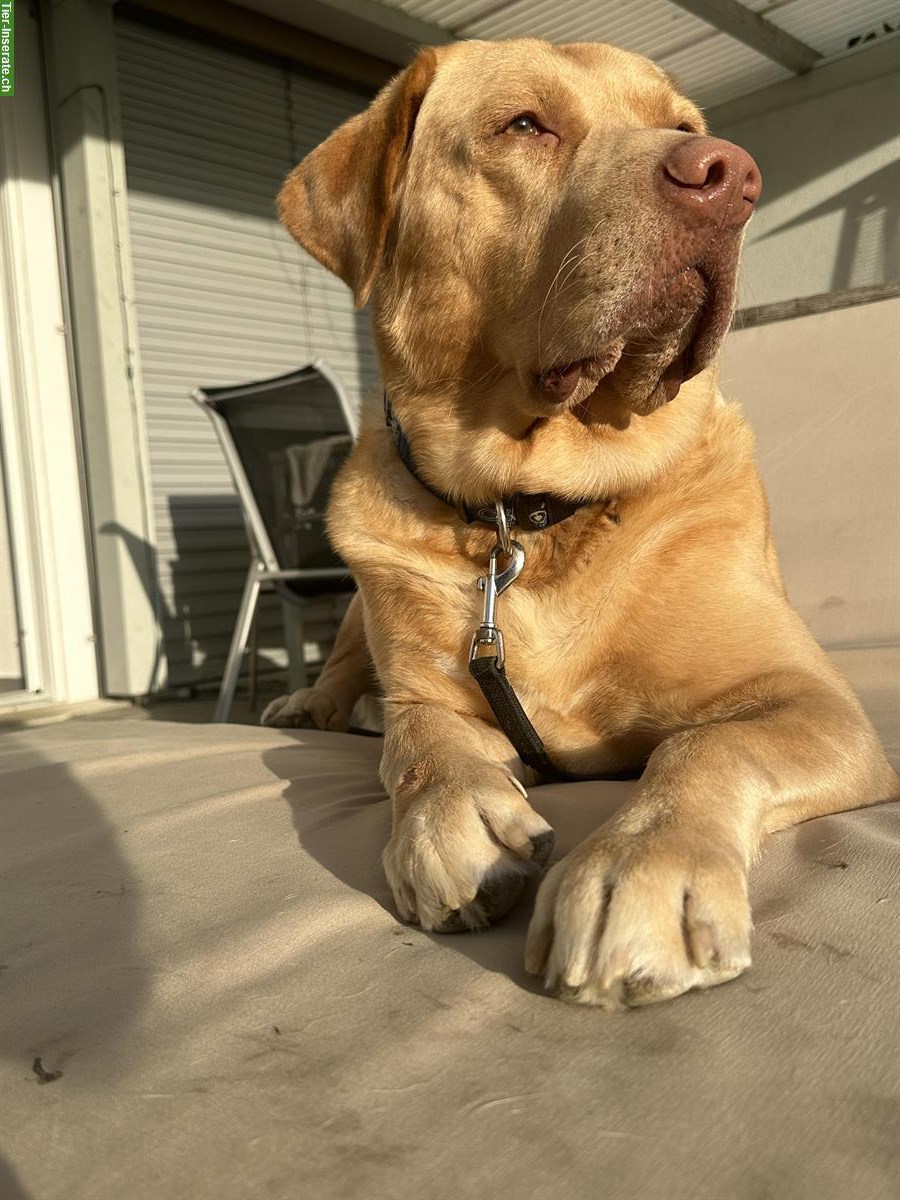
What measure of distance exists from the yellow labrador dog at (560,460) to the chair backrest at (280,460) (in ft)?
10.1

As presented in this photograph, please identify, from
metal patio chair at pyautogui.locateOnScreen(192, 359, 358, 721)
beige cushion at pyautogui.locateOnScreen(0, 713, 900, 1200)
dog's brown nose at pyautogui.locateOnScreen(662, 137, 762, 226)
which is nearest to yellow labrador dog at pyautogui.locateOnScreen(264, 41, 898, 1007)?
dog's brown nose at pyautogui.locateOnScreen(662, 137, 762, 226)

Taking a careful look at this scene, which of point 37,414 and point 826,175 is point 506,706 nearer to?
point 37,414

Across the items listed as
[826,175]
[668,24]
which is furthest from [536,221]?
[826,175]

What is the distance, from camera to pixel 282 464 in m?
5.39

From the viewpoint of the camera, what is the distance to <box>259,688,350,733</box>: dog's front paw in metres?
3.12

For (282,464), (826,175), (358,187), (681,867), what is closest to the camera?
(681,867)

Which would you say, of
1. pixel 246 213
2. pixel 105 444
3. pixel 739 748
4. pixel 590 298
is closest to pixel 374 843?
pixel 739 748

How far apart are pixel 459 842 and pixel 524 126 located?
1485mm

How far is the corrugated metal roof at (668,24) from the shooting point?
6.48m

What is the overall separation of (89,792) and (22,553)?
4.73 meters

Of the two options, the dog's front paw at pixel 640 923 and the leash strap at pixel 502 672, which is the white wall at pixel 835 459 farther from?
the dog's front paw at pixel 640 923

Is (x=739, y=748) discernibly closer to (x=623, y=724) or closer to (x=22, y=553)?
(x=623, y=724)

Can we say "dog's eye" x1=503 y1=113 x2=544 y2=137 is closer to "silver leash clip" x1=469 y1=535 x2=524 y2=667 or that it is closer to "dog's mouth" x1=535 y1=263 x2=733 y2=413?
"dog's mouth" x1=535 y1=263 x2=733 y2=413

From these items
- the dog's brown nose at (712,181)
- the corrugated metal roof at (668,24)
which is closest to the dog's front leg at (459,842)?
the dog's brown nose at (712,181)
